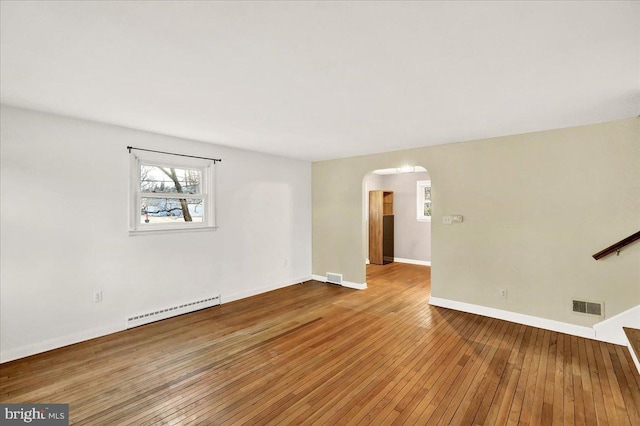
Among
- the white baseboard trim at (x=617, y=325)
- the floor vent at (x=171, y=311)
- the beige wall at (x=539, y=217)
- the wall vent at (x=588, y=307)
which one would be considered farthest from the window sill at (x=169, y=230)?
the white baseboard trim at (x=617, y=325)

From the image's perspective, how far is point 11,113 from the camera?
278cm

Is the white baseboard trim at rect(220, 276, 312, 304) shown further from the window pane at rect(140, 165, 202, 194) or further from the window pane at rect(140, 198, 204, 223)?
the window pane at rect(140, 165, 202, 194)

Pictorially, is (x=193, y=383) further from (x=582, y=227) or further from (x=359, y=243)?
(x=582, y=227)

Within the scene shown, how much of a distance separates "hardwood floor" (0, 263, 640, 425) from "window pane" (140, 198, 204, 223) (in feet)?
→ 4.58

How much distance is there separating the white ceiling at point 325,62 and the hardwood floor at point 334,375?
8.17 feet

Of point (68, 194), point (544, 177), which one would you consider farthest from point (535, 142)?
point (68, 194)

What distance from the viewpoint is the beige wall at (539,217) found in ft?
10.3

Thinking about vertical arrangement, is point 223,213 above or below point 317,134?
below

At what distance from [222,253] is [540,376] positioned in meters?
4.13

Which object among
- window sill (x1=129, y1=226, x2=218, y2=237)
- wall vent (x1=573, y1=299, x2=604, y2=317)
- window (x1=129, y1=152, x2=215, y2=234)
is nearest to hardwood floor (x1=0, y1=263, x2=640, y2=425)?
wall vent (x1=573, y1=299, x2=604, y2=317)

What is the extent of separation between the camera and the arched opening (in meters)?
7.44

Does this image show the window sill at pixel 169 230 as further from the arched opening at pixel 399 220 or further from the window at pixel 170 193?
the arched opening at pixel 399 220

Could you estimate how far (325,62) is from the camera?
1945 mm

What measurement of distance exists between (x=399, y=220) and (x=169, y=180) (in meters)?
5.90
